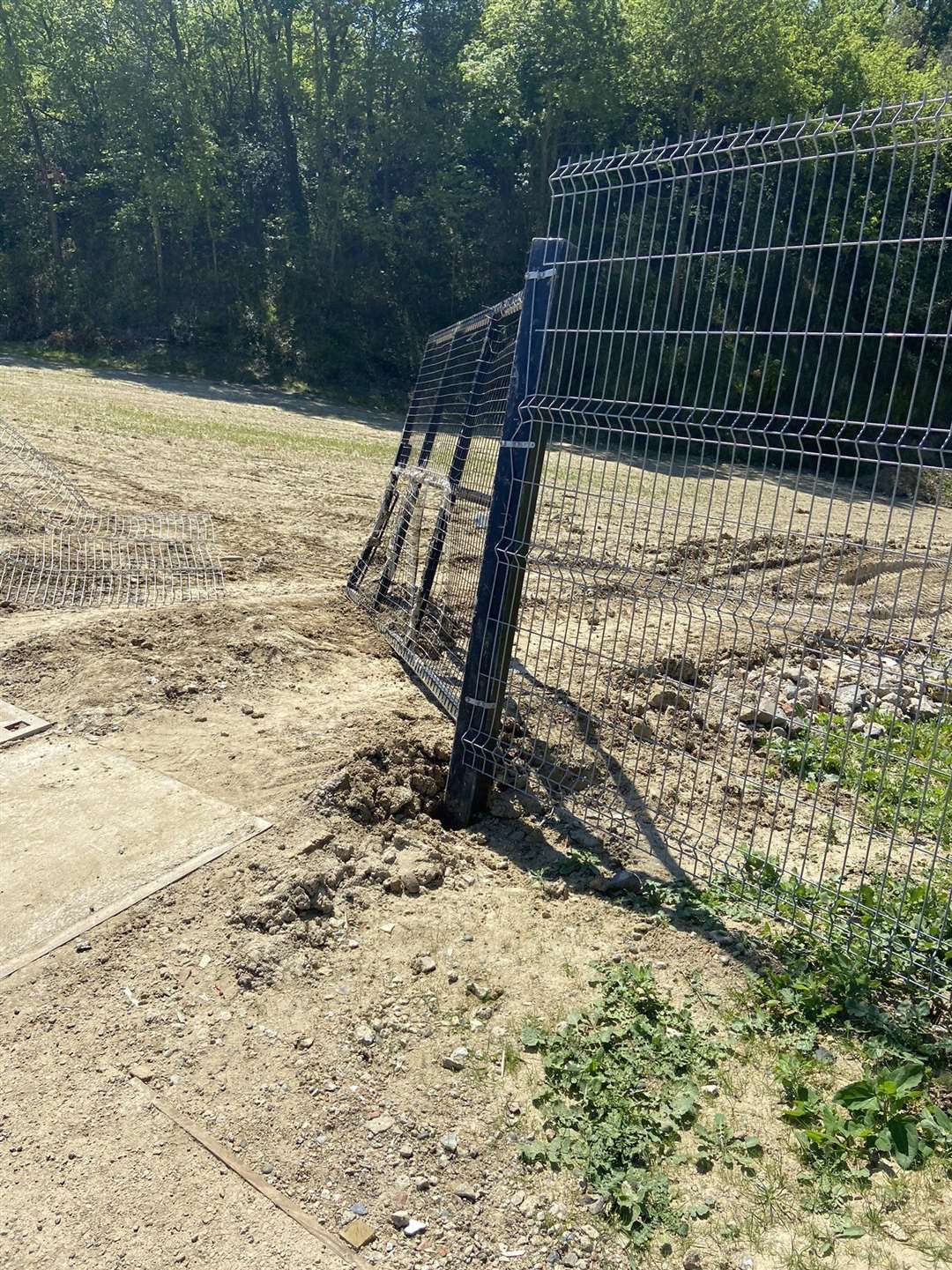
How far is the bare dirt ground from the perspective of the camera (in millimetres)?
2201

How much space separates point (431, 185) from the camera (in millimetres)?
28453

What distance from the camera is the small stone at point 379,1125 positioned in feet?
8.11

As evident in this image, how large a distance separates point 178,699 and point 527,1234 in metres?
3.23

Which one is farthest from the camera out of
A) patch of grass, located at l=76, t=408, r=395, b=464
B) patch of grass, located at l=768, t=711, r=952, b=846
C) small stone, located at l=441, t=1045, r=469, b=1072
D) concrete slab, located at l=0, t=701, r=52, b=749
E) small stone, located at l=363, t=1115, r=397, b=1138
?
patch of grass, located at l=76, t=408, r=395, b=464

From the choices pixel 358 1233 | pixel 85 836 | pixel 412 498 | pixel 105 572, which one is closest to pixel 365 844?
pixel 85 836

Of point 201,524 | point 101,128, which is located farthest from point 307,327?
point 201,524

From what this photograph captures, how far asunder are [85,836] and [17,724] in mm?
1140

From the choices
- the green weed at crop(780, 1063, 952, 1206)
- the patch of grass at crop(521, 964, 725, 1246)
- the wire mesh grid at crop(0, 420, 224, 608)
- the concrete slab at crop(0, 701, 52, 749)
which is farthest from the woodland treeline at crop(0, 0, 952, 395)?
the green weed at crop(780, 1063, 952, 1206)

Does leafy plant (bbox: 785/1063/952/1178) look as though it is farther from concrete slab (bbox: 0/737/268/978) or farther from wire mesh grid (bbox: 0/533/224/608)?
wire mesh grid (bbox: 0/533/224/608)

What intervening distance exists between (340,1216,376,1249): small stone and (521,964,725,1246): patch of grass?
1.38ft

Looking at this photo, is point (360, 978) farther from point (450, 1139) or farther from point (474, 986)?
point (450, 1139)

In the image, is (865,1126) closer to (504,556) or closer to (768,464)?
(768,464)

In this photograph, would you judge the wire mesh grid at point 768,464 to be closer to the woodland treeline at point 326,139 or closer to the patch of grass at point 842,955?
the patch of grass at point 842,955

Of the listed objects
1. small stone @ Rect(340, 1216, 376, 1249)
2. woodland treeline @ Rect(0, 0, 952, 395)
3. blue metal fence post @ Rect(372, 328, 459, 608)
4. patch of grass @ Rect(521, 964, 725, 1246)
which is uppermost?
woodland treeline @ Rect(0, 0, 952, 395)
